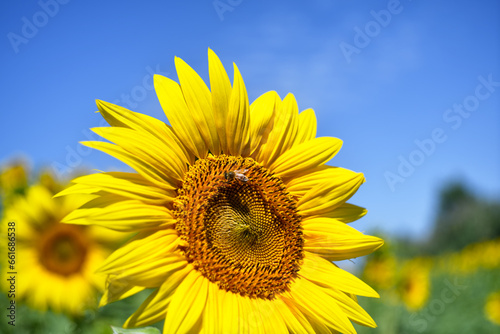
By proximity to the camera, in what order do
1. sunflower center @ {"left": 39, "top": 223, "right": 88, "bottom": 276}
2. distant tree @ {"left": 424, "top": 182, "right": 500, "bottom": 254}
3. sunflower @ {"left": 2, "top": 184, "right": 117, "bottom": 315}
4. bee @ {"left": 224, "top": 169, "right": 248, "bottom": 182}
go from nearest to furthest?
bee @ {"left": 224, "top": 169, "right": 248, "bottom": 182} < sunflower @ {"left": 2, "top": 184, "right": 117, "bottom": 315} < sunflower center @ {"left": 39, "top": 223, "right": 88, "bottom": 276} < distant tree @ {"left": 424, "top": 182, "right": 500, "bottom": 254}

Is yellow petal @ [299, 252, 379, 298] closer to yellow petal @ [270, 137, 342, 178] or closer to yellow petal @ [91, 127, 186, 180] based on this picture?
yellow petal @ [270, 137, 342, 178]

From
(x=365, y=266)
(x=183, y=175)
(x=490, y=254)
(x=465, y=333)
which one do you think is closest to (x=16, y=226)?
(x=183, y=175)

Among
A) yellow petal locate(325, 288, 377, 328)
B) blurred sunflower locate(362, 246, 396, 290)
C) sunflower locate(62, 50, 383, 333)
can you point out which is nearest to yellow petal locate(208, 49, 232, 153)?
sunflower locate(62, 50, 383, 333)

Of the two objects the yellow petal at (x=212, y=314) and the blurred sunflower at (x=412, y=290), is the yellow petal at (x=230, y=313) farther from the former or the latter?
the blurred sunflower at (x=412, y=290)

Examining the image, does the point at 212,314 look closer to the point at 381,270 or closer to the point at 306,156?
the point at 306,156

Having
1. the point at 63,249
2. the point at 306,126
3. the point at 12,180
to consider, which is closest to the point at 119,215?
the point at 306,126

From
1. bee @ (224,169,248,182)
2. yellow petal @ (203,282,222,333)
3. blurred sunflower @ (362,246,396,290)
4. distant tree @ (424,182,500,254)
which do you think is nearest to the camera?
yellow petal @ (203,282,222,333)
